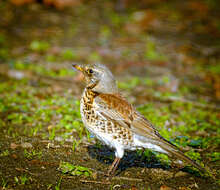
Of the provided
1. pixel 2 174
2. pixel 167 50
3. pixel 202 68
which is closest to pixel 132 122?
pixel 2 174

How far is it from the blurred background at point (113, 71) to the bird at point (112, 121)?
49 centimetres

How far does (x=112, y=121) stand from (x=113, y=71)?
5.15 metres

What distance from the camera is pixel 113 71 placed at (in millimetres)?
9359

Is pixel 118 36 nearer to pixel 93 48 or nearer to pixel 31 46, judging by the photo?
pixel 93 48

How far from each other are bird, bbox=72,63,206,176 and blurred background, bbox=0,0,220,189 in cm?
49

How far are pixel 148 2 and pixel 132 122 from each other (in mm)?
13428

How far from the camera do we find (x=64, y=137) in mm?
5355

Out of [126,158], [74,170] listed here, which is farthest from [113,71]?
[74,170]

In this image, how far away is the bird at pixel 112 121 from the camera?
4.27 m

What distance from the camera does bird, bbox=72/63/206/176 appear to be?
168 inches

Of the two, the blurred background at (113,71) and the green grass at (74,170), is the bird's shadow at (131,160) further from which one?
the green grass at (74,170)

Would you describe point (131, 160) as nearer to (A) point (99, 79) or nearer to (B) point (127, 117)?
(B) point (127, 117)

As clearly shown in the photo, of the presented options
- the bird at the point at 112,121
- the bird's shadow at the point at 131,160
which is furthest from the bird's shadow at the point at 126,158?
the bird at the point at 112,121

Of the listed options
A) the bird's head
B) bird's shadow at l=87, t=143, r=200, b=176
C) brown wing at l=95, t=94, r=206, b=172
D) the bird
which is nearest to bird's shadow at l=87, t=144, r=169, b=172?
bird's shadow at l=87, t=143, r=200, b=176
